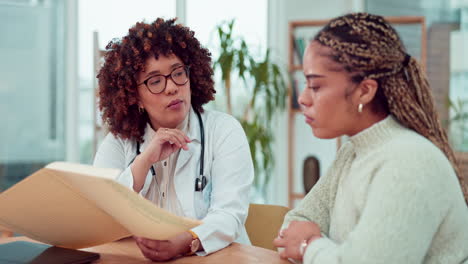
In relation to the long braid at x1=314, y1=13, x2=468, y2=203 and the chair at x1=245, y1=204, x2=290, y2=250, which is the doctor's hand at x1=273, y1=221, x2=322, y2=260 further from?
the chair at x1=245, y1=204, x2=290, y2=250

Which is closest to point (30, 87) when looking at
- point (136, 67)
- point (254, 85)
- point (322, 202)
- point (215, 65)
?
point (215, 65)

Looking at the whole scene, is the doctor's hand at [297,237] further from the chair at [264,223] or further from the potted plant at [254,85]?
the potted plant at [254,85]

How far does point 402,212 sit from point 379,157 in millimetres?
131

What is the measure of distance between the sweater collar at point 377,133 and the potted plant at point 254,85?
3.15 meters

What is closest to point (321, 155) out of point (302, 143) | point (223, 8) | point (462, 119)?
point (302, 143)

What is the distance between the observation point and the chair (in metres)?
1.83

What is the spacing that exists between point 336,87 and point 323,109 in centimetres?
5

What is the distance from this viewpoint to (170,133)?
164 cm

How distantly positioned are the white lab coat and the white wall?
3087mm

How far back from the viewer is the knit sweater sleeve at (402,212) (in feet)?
3.08

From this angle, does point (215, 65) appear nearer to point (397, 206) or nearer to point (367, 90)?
point (367, 90)

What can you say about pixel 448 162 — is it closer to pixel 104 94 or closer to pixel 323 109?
pixel 323 109

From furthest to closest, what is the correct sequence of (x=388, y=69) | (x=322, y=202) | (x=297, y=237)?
(x=322, y=202), (x=297, y=237), (x=388, y=69)

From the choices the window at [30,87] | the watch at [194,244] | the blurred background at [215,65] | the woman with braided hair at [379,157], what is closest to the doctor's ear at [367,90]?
the woman with braided hair at [379,157]
